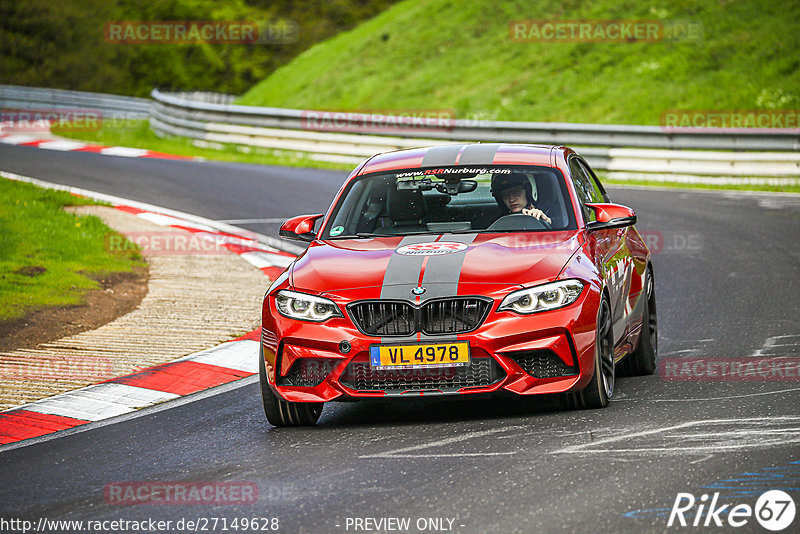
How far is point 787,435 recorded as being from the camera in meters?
6.12

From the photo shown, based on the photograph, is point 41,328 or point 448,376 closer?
point 448,376

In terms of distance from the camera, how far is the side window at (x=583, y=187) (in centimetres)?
788

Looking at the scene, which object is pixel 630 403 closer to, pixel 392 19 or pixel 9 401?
pixel 9 401

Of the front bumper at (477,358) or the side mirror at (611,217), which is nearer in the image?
the front bumper at (477,358)

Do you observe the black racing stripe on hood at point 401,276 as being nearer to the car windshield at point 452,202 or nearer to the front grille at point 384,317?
the front grille at point 384,317

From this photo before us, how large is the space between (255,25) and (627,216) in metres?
53.5

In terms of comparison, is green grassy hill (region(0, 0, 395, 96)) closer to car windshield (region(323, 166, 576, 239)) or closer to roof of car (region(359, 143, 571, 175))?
roof of car (region(359, 143, 571, 175))

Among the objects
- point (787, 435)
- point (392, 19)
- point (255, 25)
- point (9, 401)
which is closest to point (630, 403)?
point (787, 435)

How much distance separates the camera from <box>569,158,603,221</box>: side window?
7.88 metres
